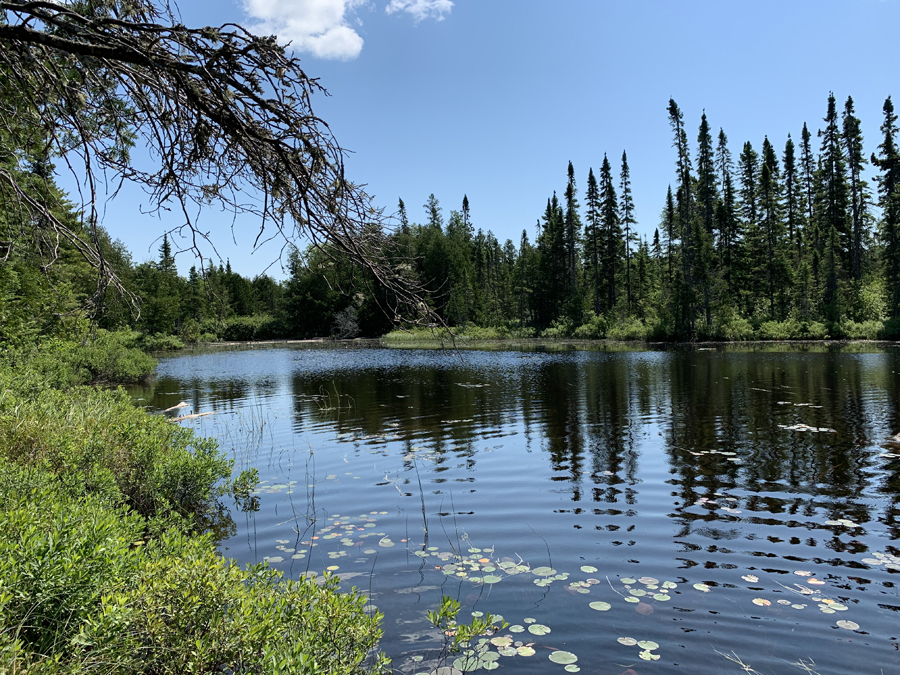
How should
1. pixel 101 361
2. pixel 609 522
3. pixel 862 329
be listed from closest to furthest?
pixel 609 522 < pixel 101 361 < pixel 862 329

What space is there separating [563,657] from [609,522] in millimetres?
3419

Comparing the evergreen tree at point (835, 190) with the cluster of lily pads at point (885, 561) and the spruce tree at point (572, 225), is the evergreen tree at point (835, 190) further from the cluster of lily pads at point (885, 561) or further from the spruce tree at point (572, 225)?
the cluster of lily pads at point (885, 561)

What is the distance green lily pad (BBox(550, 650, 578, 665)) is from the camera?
4.37m

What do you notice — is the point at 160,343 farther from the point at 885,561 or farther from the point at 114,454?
the point at 885,561

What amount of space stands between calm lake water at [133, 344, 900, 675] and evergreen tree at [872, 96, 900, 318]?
112 feet

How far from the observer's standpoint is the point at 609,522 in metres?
7.57

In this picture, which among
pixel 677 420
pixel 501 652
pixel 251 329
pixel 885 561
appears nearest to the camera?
pixel 501 652

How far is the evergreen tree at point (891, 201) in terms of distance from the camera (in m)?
44.1

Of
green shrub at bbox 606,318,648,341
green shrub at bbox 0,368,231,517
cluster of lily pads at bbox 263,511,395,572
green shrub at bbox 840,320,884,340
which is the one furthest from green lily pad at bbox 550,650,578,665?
green shrub at bbox 606,318,648,341

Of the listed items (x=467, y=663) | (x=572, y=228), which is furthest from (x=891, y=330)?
(x=467, y=663)

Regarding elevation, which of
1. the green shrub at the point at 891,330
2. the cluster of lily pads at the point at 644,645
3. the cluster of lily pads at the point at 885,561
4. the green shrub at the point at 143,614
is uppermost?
the green shrub at the point at 891,330

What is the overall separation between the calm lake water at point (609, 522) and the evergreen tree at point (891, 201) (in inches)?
1342

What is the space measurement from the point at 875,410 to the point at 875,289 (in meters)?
40.9

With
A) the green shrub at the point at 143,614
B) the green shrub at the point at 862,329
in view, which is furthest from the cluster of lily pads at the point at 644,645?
the green shrub at the point at 862,329
